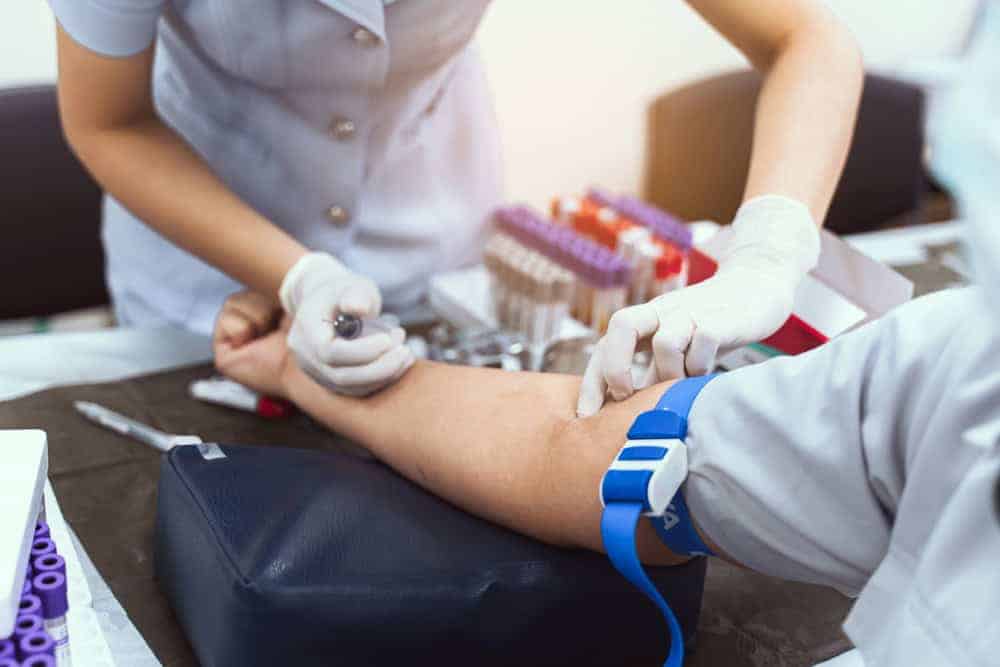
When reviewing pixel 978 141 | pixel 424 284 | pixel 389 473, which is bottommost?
pixel 424 284

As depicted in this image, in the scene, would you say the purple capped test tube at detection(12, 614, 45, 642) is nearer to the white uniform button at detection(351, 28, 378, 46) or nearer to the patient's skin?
the patient's skin

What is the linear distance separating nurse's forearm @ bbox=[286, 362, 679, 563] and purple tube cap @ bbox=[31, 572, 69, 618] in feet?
1.13

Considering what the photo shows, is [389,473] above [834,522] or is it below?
below

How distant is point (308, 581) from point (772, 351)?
0.52 m

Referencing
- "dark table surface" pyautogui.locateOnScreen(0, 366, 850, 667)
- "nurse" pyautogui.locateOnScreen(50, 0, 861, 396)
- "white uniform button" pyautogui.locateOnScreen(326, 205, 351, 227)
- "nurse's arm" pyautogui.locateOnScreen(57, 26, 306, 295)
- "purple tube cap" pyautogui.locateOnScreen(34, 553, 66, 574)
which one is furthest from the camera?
"white uniform button" pyautogui.locateOnScreen(326, 205, 351, 227)

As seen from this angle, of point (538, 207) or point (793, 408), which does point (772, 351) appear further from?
point (538, 207)

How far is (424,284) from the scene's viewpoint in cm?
151

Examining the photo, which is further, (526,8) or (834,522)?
(526,8)

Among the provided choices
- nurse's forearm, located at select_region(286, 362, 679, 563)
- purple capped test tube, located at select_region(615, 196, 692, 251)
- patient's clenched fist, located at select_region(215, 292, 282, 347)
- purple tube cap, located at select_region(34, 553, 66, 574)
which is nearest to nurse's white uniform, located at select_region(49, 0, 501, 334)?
patient's clenched fist, located at select_region(215, 292, 282, 347)

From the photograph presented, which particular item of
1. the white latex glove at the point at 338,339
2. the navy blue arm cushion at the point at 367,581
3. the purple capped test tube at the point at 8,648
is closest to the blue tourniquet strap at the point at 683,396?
the navy blue arm cushion at the point at 367,581

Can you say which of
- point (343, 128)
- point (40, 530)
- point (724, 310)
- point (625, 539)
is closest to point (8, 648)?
point (40, 530)

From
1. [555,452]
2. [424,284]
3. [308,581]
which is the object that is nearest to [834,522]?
[555,452]

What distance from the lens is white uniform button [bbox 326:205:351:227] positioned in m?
1.34

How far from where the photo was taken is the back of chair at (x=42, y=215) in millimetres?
1628
